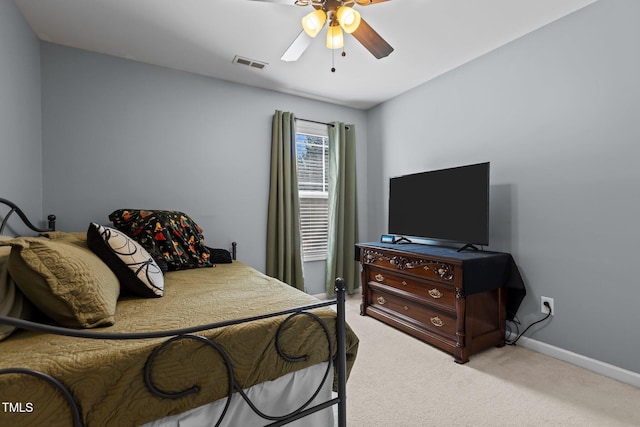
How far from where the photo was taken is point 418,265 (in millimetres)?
2506

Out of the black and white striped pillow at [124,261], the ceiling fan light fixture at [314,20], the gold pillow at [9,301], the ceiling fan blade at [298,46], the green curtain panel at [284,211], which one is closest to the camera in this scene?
the gold pillow at [9,301]

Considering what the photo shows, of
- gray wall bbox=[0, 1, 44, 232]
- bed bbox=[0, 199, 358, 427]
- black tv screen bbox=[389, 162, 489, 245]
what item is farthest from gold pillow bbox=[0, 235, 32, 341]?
black tv screen bbox=[389, 162, 489, 245]

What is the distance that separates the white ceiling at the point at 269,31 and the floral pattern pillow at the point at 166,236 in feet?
4.44

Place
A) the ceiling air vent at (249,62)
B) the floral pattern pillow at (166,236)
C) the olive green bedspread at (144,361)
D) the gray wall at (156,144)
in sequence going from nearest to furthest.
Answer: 1. the olive green bedspread at (144,361)
2. the floral pattern pillow at (166,236)
3. the gray wall at (156,144)
4. the ceiling air vent at (249,62)

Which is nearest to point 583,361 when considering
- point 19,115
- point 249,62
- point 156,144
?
point 249,62

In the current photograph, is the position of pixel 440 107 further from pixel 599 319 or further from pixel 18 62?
pixel 18 62

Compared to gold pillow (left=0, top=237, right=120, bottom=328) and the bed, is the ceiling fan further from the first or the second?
gold pillow (left=0, top=237, right=120, bottom=328)

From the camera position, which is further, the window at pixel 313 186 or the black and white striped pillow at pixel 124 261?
the window at pixel 313 186

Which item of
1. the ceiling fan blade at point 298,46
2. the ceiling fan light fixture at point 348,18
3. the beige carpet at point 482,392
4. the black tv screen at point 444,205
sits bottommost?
the beige carpet at point 482,392

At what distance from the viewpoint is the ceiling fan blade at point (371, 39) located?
70.0 inches

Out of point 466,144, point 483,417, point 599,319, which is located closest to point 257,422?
point 483,417

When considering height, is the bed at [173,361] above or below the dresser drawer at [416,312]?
above

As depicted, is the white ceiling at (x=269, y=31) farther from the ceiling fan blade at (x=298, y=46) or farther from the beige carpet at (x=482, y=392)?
the beige carpet at (x=482, y=392)

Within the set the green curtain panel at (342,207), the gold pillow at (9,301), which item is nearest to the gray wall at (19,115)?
the gold pillow at (9,301)
